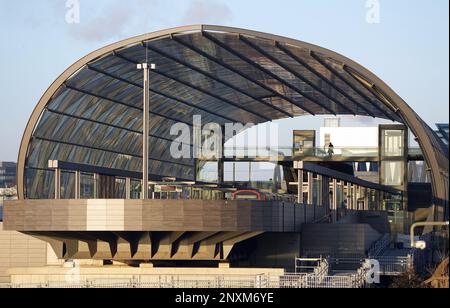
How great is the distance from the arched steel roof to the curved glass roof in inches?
3.8

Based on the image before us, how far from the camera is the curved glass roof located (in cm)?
7600

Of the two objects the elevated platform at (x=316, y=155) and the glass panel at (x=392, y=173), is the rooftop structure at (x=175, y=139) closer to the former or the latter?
the glass panel at (x=392, y=173)

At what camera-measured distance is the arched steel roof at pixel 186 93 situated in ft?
245

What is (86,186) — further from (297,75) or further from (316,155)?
(297,75)

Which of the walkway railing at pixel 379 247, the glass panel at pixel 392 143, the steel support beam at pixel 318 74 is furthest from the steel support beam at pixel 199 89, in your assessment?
the walkway railing at pixel 379 247

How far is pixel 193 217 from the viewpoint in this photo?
6059 centimetres

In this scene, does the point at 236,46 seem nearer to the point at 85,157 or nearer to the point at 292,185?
the point at 85,157

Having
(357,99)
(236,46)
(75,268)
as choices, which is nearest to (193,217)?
(75,268)

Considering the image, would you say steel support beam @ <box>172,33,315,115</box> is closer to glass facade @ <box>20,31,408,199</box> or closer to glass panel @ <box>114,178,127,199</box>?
glass facade @ <box>20,31,408,199</box>

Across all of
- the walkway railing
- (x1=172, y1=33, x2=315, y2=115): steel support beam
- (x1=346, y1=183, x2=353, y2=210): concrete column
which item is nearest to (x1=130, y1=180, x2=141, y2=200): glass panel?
(x1=172, y1=33, x2=315, y2=115): steel support beam

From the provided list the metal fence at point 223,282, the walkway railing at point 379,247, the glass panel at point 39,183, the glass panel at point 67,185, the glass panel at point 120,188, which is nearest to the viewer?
the metal fence at point 223,282

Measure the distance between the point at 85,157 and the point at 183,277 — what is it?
39.0 m

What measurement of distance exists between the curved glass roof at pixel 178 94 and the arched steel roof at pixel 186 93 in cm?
10

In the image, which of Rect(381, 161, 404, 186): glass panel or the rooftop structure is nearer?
the rooftop structure
